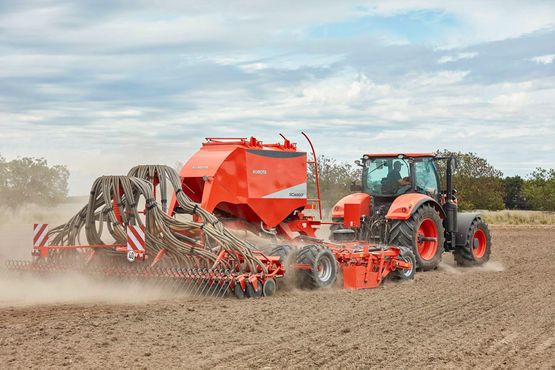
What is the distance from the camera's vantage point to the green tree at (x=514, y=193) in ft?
186

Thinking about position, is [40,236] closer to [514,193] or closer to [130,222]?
[130,222]

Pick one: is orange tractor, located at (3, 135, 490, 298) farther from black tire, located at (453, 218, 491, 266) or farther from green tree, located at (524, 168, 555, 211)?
green tree, located at (524, 168, 555, 211)

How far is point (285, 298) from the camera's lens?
9.01 meters

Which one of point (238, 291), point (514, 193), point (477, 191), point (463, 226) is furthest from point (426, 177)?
point (514, 193)

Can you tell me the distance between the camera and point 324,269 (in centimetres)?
1005

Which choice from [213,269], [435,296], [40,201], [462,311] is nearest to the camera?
[462,311]

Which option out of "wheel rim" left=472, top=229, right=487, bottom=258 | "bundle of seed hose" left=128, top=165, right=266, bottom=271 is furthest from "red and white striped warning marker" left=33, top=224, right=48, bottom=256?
"wheel rim" left=472, top=229, right=487, bottom=258

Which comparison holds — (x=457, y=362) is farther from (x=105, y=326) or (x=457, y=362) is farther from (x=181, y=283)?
Result: (x=181, y=283)

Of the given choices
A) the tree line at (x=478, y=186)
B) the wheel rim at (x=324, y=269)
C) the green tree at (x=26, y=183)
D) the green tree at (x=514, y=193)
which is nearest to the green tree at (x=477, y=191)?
the tree line at (x=478, y=186)

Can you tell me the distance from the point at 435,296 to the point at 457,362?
378 centimetres

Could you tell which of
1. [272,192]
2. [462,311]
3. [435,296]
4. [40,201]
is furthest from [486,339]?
[40,201]

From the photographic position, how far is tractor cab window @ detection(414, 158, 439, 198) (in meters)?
13.0

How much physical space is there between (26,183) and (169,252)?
18.0m

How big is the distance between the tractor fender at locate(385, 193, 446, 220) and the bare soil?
2.25 meters
